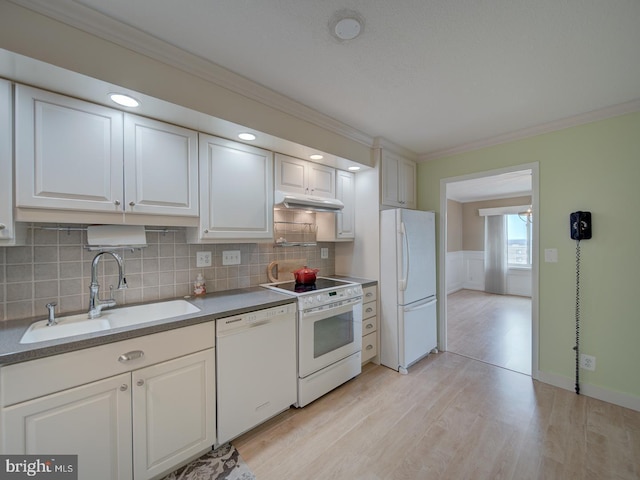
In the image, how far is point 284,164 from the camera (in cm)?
237

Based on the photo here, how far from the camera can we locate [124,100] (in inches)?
57.3

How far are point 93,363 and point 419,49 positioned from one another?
2.34m

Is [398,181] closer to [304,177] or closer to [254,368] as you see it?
[304,177]

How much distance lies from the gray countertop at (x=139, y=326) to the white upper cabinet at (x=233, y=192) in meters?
0.46

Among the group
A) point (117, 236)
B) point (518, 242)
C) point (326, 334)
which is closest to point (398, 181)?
point (326, 334)

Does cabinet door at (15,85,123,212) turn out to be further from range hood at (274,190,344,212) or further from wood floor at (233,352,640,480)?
wood floor at (233,352,640,480)

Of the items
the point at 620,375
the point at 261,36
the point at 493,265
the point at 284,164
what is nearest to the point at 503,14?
the point at 261,36

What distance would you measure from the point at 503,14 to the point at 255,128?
149 centimetres

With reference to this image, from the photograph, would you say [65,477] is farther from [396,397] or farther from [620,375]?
[620,375]

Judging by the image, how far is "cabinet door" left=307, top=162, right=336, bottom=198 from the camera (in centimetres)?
258

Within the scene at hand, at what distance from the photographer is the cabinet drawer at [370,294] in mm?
2719

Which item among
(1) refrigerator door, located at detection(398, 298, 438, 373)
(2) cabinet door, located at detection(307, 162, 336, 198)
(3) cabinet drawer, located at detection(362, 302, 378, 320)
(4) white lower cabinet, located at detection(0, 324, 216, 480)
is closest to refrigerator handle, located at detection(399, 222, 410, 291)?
(1) refrigerator door, located at detection(398, 298, 438, 373)

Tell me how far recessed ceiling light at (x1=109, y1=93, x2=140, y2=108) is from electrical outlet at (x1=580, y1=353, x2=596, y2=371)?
3897mm

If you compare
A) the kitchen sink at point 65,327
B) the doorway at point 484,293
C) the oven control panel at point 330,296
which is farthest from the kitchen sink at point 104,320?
the doorway at point 484,293
